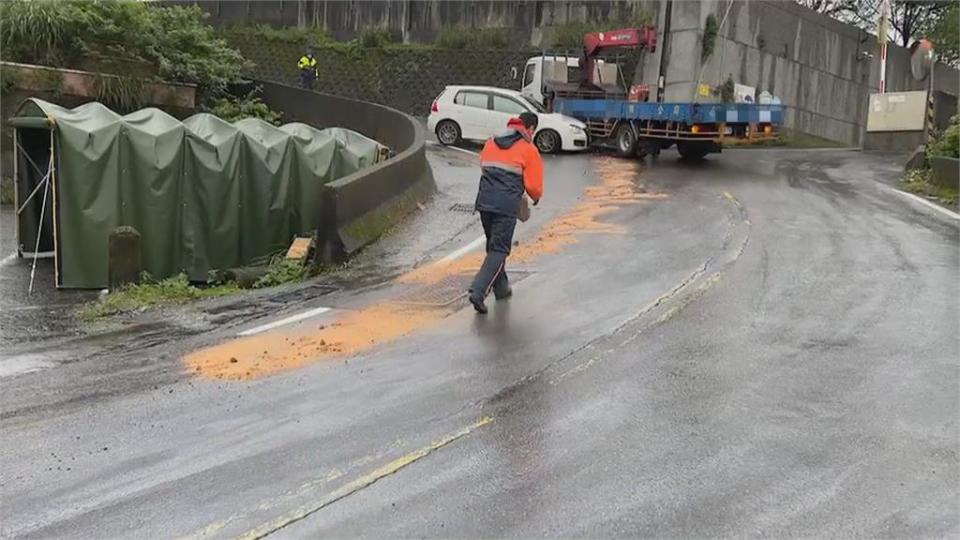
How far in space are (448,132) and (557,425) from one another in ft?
66.7

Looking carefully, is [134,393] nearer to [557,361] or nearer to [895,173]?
[557,361]

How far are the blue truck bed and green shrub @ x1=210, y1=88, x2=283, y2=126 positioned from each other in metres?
8.41

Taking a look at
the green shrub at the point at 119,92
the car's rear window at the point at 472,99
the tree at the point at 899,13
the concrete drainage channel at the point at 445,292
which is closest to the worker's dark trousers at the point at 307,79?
the car's rear window at the point at 472,99

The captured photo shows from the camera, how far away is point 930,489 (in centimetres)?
446

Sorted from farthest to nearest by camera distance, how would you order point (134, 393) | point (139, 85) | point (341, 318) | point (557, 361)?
1. point (139, 85)
2. point (341, 318)
3. point (557, 361)
4. point (134, 393)

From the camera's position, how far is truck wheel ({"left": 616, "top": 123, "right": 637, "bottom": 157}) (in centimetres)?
2223

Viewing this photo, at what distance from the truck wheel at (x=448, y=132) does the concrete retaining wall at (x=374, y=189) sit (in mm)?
3852

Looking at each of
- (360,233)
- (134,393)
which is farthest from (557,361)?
(360,233)

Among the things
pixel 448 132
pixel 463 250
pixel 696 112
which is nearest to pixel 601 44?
pixel 448 132

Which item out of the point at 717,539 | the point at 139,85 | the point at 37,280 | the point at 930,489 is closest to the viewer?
the point at 717,539

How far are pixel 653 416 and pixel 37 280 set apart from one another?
8688 millimetres

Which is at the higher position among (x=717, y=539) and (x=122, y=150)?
(x=122, y=150)

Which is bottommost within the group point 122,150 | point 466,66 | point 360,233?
point 360,233

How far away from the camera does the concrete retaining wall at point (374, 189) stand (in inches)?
419
